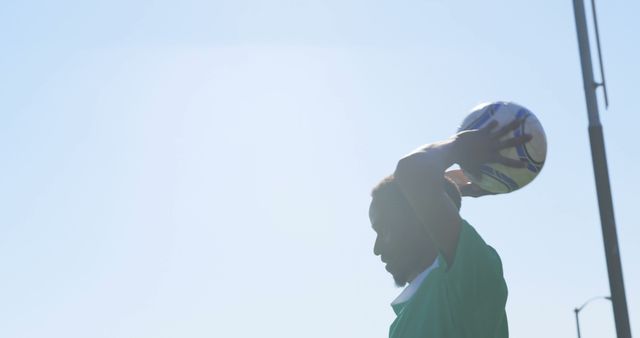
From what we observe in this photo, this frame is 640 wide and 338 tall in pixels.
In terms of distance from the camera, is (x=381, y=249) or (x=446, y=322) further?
(x=381, y=249)

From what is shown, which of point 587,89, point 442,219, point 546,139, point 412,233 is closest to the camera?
point 442,219

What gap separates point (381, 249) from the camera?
189 inches

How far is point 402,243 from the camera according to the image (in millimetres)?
4699

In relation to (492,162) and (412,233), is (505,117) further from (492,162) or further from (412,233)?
(412,233)

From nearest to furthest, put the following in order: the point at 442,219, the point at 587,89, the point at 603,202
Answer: the point at 442,219 → the point at 603,202 → the point at 587,89

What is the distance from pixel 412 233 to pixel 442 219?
47 centimetres

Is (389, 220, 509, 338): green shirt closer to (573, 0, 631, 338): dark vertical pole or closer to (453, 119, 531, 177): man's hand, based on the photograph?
(453, 119, 531, 177): man's hand

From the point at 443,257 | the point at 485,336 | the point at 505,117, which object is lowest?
the point at 485,336

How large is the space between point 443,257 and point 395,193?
591mm

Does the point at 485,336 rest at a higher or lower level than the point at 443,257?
lower

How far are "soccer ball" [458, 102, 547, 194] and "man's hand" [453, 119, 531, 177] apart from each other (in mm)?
31

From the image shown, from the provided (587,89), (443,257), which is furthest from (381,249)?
(587,89)

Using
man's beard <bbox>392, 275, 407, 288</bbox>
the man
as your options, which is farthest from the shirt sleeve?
man's beard <bbox>392, 275, 407, 288</bbox>

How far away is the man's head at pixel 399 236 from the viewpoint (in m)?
4.66
